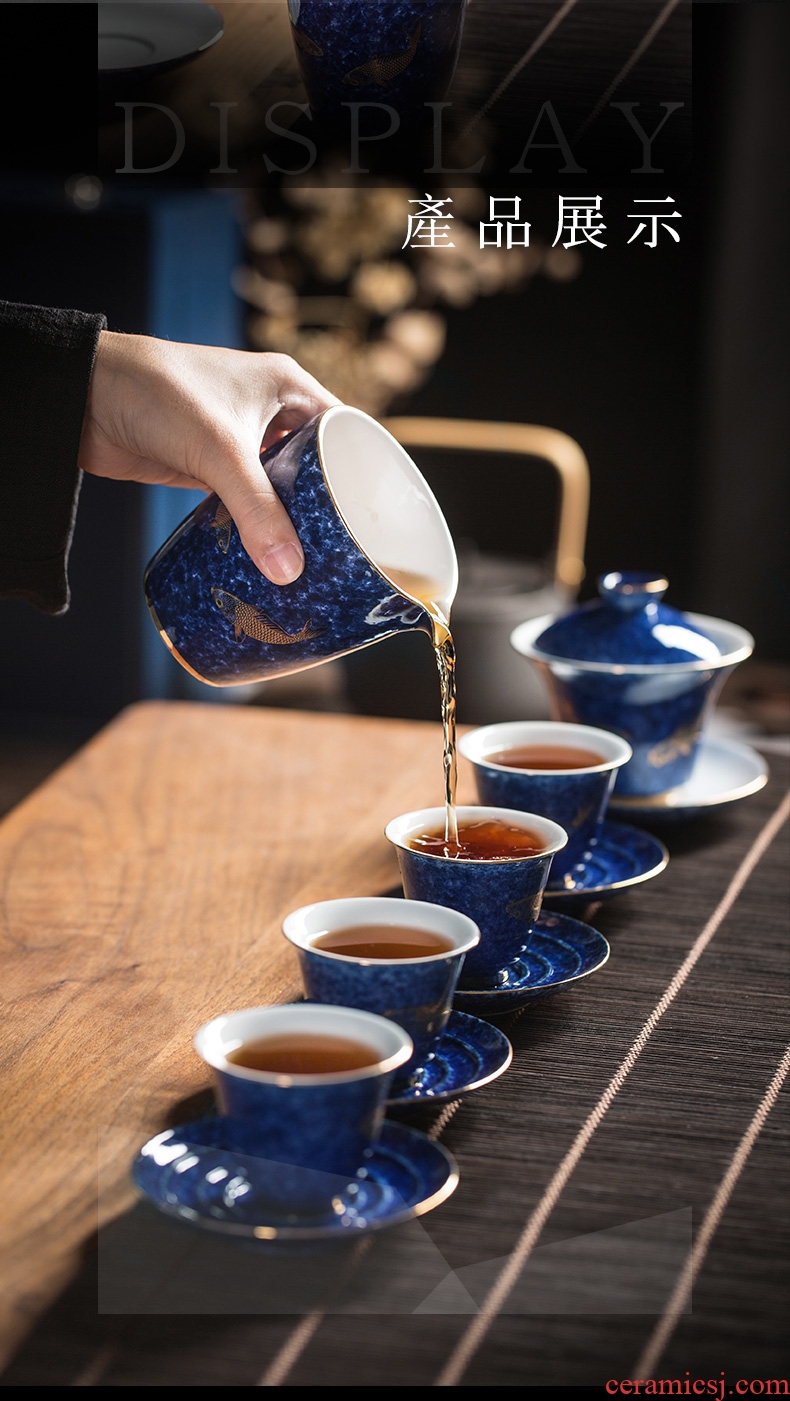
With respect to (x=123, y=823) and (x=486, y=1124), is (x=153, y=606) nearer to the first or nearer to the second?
(x=123, y=823)

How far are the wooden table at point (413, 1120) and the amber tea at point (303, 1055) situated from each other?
0.09m

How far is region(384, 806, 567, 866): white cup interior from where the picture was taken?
38.2 inches

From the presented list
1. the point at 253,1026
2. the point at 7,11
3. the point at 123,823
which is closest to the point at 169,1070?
the point at 253,1026

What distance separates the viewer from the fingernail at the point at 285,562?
938 millimetres

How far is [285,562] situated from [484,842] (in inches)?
9.8

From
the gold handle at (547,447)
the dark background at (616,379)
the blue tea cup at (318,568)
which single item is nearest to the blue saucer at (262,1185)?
the blue tea cup at (318,568)

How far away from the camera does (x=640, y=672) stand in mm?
1299

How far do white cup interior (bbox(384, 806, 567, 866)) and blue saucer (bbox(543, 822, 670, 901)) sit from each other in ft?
0.35

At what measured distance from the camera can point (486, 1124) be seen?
2.69 ft

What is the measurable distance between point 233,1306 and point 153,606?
1.85ft

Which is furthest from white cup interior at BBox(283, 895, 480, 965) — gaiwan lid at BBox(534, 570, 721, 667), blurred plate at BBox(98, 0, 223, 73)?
blurred plate at BBox(98, 0, 223, 73)

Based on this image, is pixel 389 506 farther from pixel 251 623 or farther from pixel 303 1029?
pixel 303 1029

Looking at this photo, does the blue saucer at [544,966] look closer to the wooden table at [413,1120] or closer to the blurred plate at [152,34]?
the wooden table at [413,1120]

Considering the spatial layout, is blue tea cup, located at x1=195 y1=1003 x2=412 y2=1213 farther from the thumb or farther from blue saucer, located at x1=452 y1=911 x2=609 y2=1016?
the thumb
